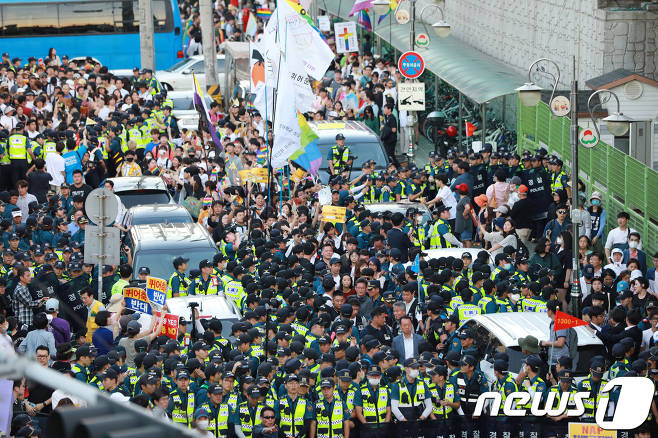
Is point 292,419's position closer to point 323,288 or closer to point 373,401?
point 373,401

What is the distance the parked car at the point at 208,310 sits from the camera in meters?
13.9

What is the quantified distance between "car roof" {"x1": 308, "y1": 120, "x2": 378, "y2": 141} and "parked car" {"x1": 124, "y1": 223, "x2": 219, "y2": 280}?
6000 millimetres

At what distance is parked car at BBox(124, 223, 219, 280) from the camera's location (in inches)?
642

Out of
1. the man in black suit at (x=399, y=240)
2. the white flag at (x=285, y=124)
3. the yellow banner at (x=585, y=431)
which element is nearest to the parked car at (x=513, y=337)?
the yellow banner at (x=585, y=431)

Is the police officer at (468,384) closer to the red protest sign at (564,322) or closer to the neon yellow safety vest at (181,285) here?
the red protest sign at (564,322)

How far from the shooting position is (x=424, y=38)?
2670 cm

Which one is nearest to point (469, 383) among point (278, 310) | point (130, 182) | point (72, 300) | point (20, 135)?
point (278, 310)

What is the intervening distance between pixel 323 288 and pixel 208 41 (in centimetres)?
2026

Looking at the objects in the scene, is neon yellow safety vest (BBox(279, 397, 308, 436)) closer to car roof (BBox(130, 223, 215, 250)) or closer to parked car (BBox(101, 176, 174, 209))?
car roof (BBox(130, 223, 215, 250))

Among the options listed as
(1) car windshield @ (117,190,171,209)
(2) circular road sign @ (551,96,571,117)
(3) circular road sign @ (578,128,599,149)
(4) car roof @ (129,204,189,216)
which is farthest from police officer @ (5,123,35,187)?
(3) circular road sign @ (578,128,599,149)

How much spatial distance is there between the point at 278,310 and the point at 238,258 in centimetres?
334

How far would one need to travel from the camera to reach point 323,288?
15.1 metres

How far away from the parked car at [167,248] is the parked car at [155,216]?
1273 mm

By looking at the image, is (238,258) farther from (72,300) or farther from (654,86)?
(654,86)
